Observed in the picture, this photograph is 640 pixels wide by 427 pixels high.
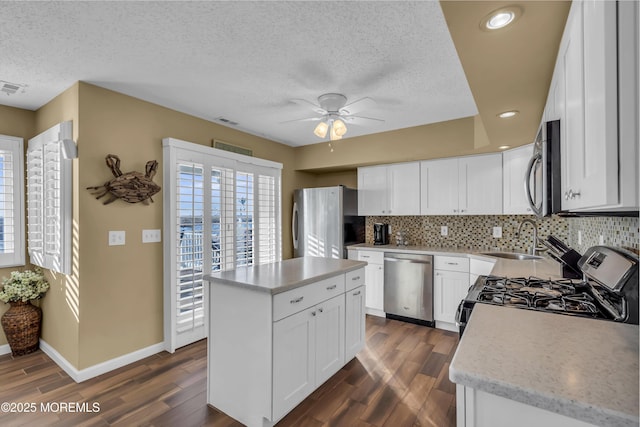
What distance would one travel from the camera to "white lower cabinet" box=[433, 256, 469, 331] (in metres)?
3.50

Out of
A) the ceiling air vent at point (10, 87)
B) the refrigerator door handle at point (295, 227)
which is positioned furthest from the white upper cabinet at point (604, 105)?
the refrigerator door handle at point (295, 227)

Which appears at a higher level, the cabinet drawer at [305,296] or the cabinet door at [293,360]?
the cabinet drawer at [305,296]

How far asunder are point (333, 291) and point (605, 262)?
164cm

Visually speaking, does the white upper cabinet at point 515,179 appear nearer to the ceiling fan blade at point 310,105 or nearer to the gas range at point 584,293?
the gas range at point 584,293

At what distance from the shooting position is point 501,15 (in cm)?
111

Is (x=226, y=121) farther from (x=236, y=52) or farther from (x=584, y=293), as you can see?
(x=584, y=293)

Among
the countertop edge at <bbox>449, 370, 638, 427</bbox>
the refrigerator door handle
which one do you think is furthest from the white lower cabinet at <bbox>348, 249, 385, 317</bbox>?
the countertop edge at <bbox>449, 370, 638, 427</bbox>

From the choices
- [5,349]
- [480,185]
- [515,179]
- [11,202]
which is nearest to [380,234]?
[480,185]

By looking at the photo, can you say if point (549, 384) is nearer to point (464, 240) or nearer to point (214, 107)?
point (214, 107)

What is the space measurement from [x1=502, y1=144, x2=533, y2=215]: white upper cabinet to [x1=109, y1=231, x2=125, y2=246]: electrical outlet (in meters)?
3.95

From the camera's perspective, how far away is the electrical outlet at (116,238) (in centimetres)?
272

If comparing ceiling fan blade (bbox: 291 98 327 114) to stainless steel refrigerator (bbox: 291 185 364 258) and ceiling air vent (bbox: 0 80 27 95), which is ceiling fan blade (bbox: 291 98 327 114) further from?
ceiling air vent (bbox: 0 80 27 95)

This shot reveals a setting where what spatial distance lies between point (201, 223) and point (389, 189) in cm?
247

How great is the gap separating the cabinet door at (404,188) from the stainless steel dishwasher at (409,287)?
2.13 feet
